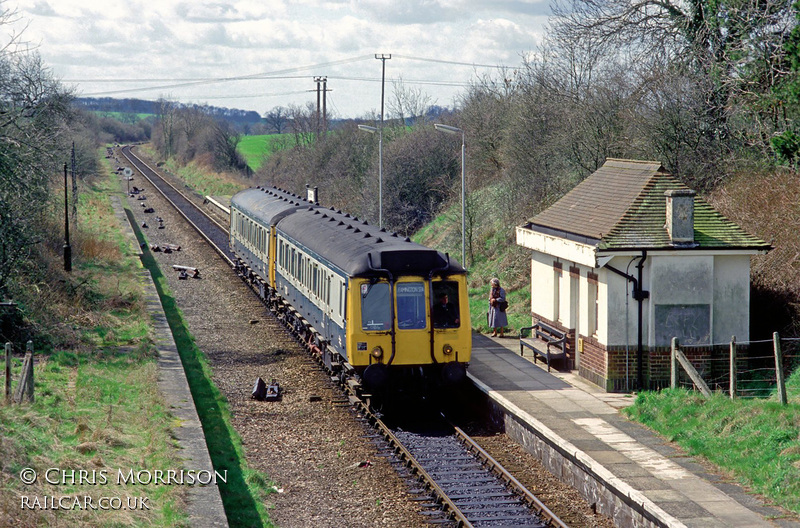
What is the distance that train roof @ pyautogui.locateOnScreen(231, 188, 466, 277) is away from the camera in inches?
580

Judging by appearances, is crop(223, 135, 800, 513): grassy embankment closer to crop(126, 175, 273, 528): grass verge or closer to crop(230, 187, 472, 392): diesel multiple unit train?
crop(230, 187, 472, 392): diesel multiple unit train

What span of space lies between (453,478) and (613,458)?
2.16 m

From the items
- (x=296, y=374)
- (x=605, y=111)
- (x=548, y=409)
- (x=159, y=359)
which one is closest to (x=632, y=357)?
(x=548, y=409)

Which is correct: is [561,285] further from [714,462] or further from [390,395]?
[714,462]

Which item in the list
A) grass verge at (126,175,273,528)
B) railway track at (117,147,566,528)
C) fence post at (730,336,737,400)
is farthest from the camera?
fence post at (730,336,737,400)

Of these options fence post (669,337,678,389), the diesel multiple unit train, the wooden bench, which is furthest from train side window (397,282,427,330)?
fence post (669,337,678,389)

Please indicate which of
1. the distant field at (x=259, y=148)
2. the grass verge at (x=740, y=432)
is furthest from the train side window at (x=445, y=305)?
the distant field at (x=259, y=148)

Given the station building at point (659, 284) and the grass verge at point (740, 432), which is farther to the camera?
the station building at point (659, 284)

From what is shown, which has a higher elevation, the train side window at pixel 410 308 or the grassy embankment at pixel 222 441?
the train side window at pixel 410 308

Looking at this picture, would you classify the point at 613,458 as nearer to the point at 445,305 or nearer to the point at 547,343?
the point at 445,305

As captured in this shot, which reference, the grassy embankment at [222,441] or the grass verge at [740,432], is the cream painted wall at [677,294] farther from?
the grassy embankment at [222,441]

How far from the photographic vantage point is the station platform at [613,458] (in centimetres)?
977

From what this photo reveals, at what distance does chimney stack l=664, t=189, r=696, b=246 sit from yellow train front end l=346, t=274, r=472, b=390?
3675mm

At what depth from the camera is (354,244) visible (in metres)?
16.4
